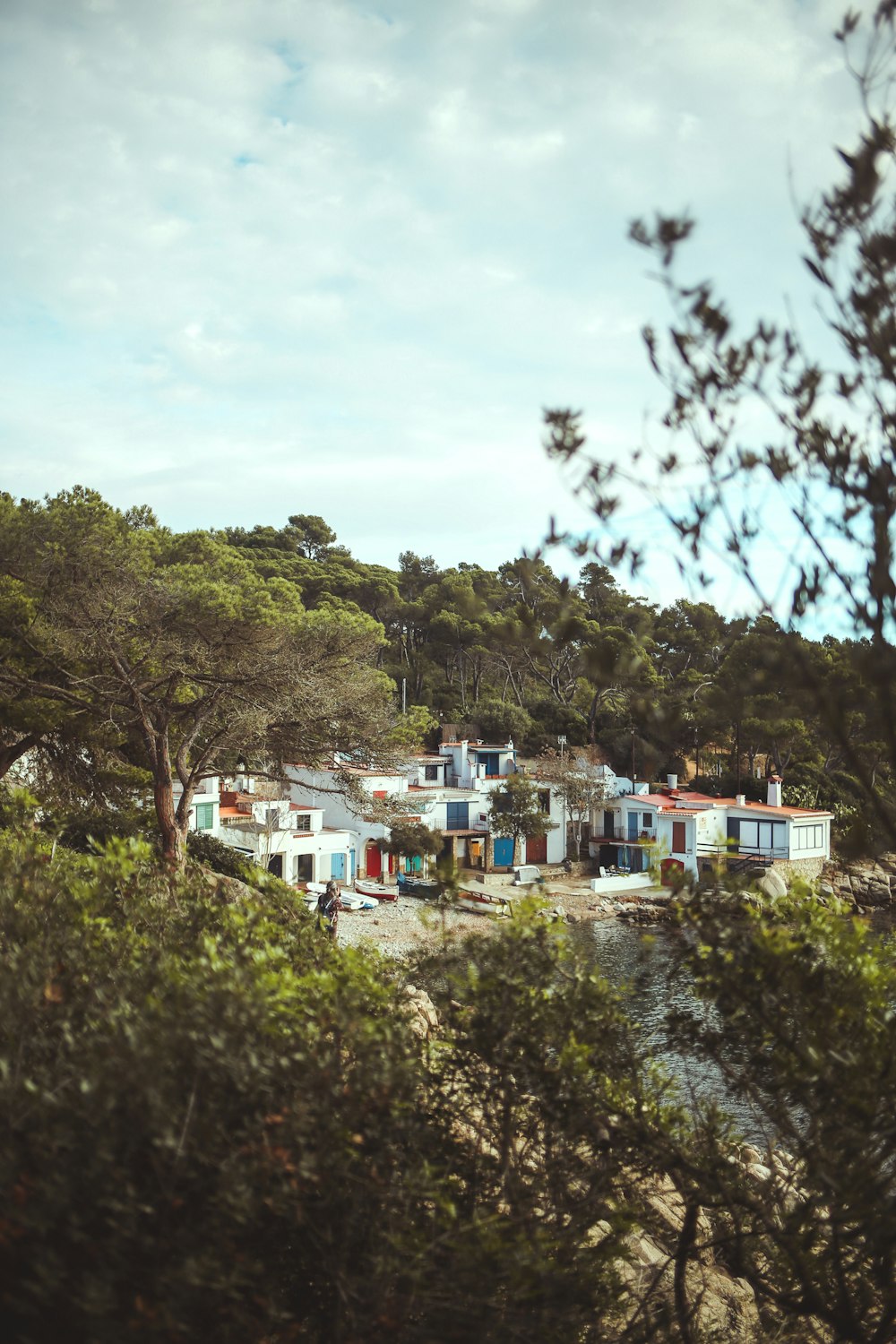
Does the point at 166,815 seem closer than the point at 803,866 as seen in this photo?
Yes

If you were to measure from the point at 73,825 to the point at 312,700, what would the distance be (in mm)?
6011

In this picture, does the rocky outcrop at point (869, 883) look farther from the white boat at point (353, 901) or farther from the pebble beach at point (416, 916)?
the white boat at point (353, 901)

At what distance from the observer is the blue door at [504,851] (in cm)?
4069

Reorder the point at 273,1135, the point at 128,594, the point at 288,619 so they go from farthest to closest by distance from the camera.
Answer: the point at 288,619 → the point at 128,594 → the point at 273,1135

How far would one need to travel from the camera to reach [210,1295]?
294 cm

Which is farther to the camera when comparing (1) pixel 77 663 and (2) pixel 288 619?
(2) pixel 288 619

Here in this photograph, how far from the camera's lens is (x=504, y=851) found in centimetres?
4088

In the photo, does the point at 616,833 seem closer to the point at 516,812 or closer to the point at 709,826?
the point at 709,826

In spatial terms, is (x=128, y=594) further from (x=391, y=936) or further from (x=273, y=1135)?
(x=273, y=1135)

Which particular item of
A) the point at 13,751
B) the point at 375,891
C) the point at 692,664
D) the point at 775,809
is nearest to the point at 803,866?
the point at 775,809

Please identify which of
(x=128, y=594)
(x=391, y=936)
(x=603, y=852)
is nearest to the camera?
(x=128, y=594)

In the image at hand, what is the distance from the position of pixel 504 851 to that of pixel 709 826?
848cm

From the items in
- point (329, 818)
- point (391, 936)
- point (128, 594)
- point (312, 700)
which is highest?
point (128, 594)

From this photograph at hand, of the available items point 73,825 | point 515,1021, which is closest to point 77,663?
point 73,825
